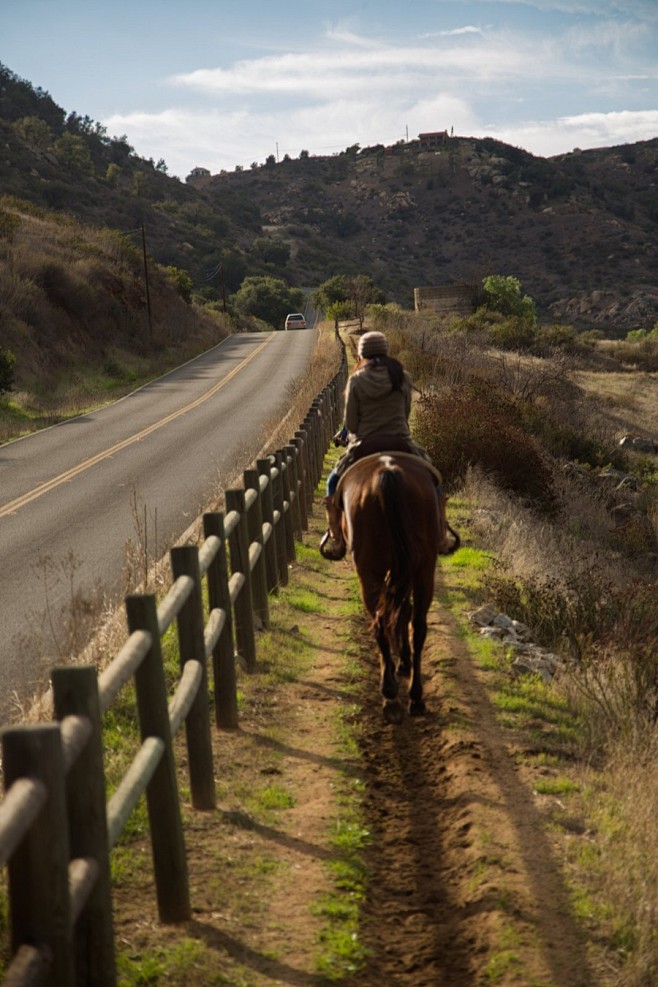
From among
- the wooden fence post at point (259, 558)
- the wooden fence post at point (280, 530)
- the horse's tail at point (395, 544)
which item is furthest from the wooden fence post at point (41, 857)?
the wooden fence post at point (280, 530)

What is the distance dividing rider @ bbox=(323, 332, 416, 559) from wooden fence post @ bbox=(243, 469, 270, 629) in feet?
3.04

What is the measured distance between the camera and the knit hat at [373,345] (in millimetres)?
8516

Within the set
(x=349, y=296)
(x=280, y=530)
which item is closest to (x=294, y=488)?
(x=280, y=530)

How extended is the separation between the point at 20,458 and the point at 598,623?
15.4m

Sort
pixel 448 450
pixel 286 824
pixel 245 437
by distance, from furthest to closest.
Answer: pixel 245 437, pixel 448 450, pixel 286 824

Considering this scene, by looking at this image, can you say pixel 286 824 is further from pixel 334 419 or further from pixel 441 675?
pixel 334 419

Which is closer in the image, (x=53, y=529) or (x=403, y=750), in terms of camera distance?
(x=403, y=750)

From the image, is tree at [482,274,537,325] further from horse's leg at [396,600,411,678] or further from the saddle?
horse's leg at [396,600,411,678]

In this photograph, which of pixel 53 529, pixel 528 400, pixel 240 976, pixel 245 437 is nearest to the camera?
pixel 240 976

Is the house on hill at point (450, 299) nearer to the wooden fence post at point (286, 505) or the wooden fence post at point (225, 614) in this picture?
the wooden fence post at point (286, 505)

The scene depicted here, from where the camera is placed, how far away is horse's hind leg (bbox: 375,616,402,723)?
7.51 meters

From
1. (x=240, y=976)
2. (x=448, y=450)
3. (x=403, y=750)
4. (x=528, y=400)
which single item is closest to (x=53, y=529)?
(x=448, y=450)

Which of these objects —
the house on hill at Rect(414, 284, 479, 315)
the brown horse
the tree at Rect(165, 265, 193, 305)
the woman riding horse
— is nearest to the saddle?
the woman riding horse

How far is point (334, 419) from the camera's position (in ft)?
73.6
